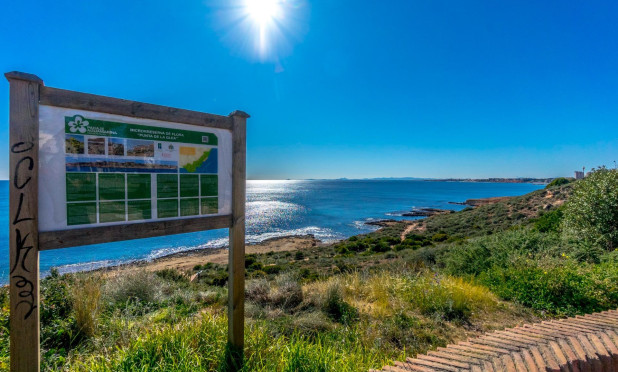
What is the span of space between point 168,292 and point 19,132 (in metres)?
4.55

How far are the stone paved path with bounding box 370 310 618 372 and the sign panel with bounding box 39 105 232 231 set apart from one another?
2.44 metres

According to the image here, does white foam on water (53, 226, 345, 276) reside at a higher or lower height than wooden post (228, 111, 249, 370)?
lower

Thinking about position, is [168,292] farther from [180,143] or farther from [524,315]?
[524,315]

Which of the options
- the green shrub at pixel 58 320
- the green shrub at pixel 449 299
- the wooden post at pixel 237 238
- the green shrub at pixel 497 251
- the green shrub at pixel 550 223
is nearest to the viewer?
the wooden post at pixel 237 238

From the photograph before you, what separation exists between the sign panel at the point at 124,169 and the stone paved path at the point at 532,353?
96.2 inches

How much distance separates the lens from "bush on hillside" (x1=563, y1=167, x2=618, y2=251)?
7309mm

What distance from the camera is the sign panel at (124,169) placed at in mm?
1947

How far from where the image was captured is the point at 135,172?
7.42 ft

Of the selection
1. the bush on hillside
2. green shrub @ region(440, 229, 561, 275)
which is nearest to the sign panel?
green shrub @ region(440, 229, 561, 275)

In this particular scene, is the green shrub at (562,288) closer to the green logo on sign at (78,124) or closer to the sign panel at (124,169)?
the sign panel at (124,169)

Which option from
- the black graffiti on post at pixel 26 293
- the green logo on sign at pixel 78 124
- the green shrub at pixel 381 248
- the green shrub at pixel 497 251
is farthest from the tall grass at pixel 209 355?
the green shrub at pixel 381 248

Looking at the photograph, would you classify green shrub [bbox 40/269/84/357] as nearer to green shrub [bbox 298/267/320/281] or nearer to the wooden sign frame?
the wooden sign frame

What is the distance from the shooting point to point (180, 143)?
8.22 ft

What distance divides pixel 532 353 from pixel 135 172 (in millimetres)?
3945
